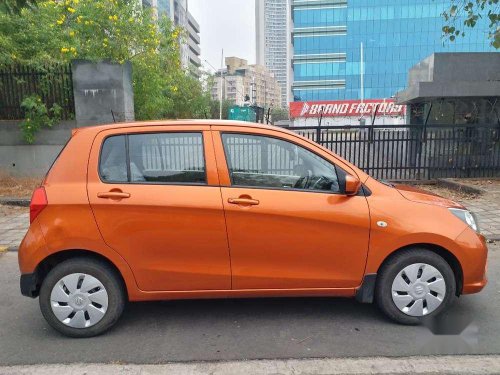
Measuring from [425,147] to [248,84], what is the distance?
74.9 meters

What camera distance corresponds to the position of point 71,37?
448 inches

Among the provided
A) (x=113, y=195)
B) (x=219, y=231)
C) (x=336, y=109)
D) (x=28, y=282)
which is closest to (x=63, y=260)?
(x=28, y=282)

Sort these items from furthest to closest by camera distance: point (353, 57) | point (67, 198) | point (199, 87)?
point (353, 57) → point (199, 87) → point (67, 198)

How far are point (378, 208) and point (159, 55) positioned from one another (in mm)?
11124

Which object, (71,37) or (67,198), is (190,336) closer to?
(67,198)

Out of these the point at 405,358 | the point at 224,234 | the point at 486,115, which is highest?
the point at 486,115

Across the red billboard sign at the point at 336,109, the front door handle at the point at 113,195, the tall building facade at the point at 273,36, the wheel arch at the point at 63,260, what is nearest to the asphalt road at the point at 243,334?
the wheel arch at the point at 63,260

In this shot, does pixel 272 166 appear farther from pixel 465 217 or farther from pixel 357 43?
pixel 357 43

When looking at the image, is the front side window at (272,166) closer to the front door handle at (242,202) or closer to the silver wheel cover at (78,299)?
the front door handle at (242,202)

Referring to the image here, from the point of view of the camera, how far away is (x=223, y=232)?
11.0 ft

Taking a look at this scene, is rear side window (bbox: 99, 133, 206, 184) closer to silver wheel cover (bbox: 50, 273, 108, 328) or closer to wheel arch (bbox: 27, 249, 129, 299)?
wheel arch (bbox: 27, 249, 129, 299)

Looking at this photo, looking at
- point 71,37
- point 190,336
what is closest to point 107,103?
point 71,37

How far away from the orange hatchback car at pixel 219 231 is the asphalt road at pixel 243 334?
8.6 inches

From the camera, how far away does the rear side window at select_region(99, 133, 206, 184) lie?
11.3 ft
